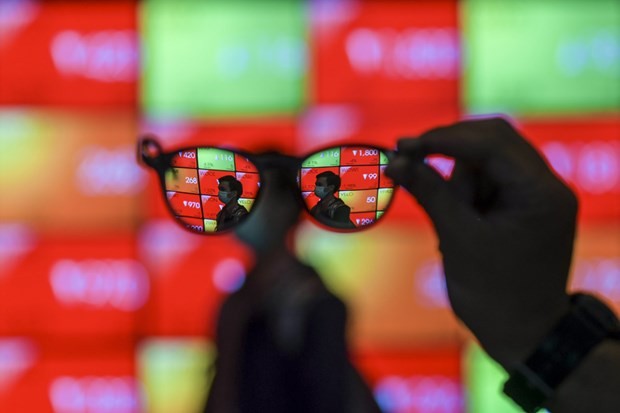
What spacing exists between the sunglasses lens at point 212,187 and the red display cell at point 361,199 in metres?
0.11

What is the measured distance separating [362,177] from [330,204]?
0.05m

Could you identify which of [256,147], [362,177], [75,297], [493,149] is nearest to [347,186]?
[362,177]

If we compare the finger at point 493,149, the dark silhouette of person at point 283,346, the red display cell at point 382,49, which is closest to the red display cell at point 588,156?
the red display cell at point 382,49

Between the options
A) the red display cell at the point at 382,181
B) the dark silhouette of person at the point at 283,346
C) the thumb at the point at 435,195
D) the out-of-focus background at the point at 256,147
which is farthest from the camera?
the out-of-focus background at the point at 256,147

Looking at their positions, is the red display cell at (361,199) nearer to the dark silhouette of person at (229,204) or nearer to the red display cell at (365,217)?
the red display cell at (365,217)

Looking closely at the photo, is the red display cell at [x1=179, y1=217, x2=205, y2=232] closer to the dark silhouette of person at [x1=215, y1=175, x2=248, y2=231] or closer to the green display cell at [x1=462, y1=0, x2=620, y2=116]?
the dark silhouette of person at [x1=215, y1=175, x2=248, y2=231]

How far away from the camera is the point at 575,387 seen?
0.61 metres

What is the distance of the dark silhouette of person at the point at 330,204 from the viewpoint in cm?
84

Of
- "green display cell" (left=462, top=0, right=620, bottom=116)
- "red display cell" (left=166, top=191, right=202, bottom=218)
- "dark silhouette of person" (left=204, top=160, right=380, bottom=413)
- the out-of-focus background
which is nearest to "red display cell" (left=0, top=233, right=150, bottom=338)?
the out-of-focus background

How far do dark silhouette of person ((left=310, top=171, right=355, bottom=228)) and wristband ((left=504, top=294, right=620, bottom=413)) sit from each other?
0.94 feet

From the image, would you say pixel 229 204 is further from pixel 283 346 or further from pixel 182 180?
pixel 283 346

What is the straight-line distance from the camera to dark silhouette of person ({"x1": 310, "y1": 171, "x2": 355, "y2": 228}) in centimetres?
84

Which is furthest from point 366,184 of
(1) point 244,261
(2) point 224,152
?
(1) point 244,261

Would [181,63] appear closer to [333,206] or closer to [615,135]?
[615,135]
